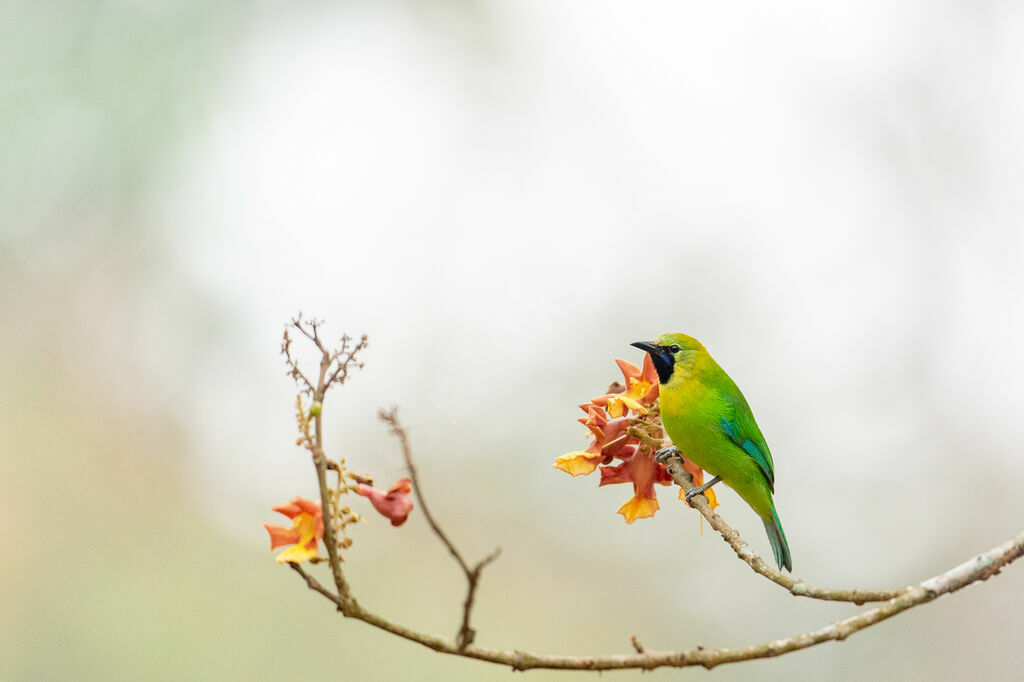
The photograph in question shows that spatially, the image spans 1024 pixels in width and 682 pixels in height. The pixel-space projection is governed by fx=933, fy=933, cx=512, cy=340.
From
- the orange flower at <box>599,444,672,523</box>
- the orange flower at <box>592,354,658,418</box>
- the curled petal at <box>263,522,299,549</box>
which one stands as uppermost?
the orange flower at <box>592,354,658,418</box>

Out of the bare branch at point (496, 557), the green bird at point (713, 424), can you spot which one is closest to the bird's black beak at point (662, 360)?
the green bird at point (713, 424)

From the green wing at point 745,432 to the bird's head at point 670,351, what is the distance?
141mm

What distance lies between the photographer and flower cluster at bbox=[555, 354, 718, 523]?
6.03ft

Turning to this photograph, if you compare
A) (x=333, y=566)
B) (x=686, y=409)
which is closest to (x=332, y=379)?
(x=333, y=566)

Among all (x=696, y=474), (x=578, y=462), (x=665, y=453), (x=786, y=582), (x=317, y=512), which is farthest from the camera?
(x=696, y=474)

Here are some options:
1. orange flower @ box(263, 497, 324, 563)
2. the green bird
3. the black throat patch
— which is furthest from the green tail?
orange flower @ box(263, 497, 324, 563)

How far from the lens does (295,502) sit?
1.43 meters

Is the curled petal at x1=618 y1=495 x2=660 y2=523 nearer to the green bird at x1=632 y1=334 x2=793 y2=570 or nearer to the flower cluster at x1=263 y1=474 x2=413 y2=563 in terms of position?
the green bird at x1=632 y1=334 x2=793 y2=570

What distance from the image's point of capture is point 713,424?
232cm

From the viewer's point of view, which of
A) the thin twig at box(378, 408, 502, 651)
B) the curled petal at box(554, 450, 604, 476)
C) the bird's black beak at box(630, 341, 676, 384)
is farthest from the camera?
the bird's black beak at box(630, 341, 676, 384)

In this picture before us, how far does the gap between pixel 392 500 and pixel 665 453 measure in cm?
78

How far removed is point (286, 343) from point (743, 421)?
149cm

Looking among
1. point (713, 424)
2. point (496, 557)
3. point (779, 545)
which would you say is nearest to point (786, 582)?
point (496, 557)

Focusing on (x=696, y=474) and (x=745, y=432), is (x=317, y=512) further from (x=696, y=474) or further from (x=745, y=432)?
(x=745, y=432)
